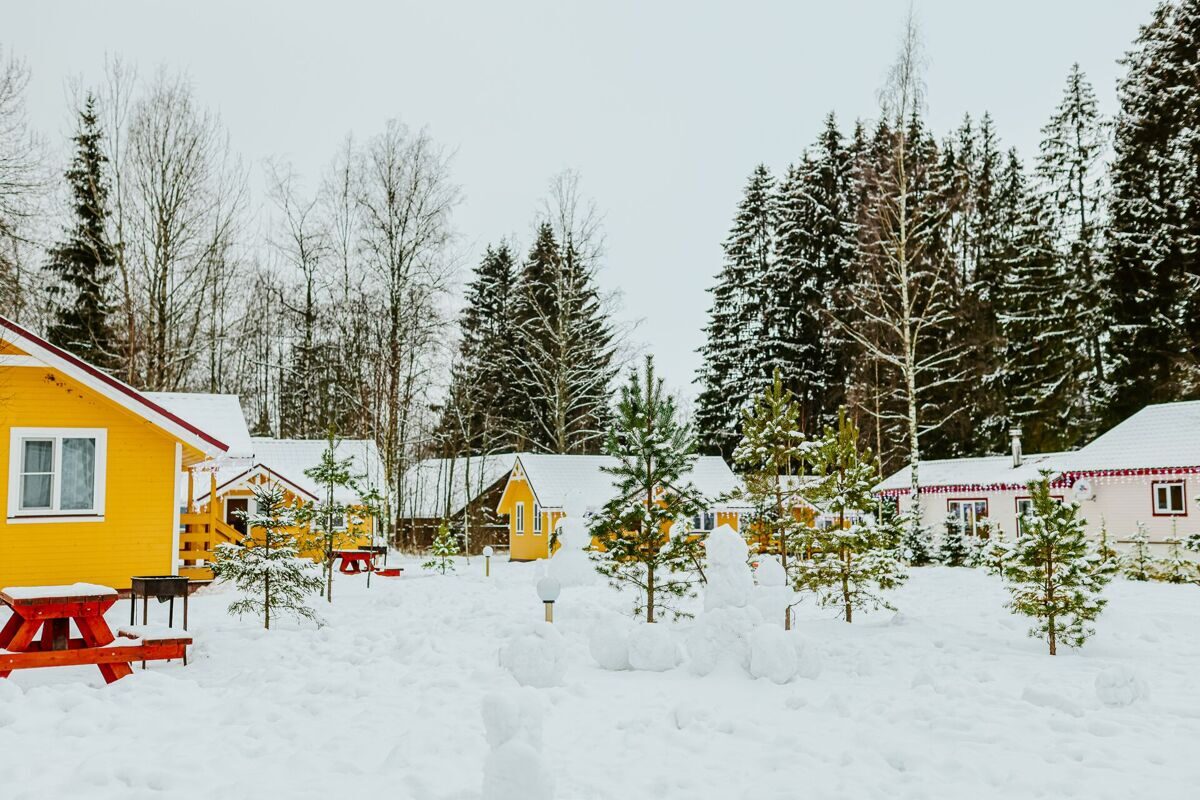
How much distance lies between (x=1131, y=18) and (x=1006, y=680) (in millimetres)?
31807

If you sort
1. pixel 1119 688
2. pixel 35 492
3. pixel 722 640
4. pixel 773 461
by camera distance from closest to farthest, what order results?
pixel 1119 688, pixel 722 640, pixel 773 461, pixel 35 492

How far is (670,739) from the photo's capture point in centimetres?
651

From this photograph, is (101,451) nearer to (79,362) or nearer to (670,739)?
(79,362)

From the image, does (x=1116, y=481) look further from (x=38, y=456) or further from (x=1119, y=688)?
(x=38, y=456)

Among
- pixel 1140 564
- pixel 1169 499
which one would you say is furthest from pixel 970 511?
pixel 1140 564

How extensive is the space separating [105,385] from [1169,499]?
24.8 m

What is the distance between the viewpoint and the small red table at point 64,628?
25.4ft

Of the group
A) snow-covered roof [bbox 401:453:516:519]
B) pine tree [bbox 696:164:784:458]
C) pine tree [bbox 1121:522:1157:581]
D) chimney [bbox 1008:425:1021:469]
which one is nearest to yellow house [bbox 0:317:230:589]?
pine tree [bbox 1121:522:1157:581]

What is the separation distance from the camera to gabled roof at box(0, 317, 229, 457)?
13.0m

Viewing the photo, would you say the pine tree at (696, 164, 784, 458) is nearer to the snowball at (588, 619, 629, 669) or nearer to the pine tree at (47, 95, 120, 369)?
the pine tree at (47, 95, 120, 369)

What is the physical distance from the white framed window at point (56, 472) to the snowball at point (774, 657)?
10459 millimetres

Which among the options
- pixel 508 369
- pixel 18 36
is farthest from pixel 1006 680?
pixel 508 369

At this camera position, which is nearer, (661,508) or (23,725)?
(23,725)

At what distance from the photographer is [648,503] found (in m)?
12.2
